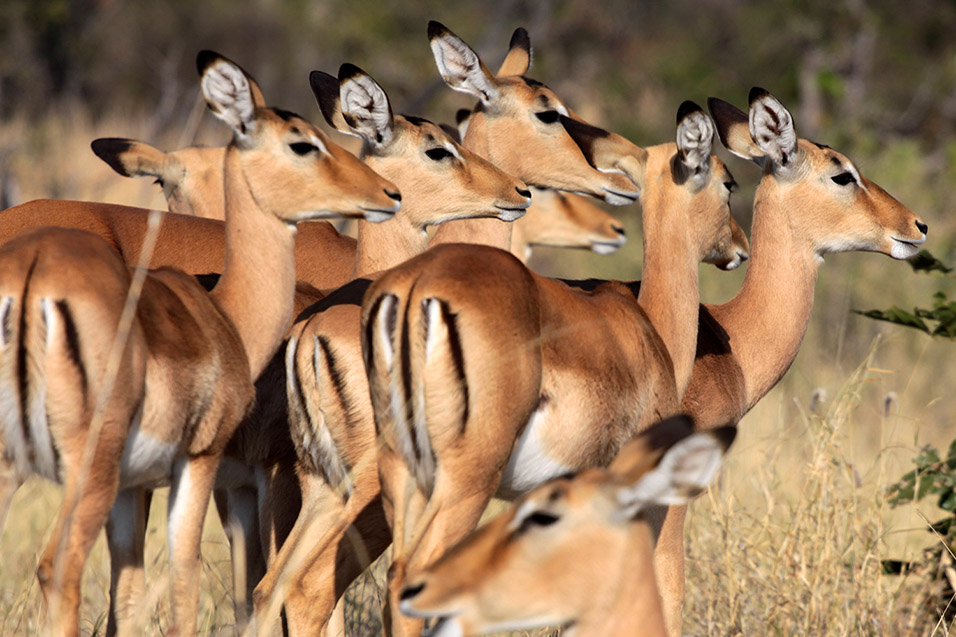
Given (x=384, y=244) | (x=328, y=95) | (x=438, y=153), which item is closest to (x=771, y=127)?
(x=438, y=153)

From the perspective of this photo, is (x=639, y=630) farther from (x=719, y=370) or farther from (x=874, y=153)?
(x=874, y=153)

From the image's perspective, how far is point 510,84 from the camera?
19.7 feet

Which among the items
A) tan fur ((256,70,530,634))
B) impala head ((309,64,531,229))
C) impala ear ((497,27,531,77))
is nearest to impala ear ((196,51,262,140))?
tan fur ((256,70,530,634))

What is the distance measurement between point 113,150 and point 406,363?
10.3ft

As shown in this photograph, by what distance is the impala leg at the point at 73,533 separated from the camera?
10.3ft

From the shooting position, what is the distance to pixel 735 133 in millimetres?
5293

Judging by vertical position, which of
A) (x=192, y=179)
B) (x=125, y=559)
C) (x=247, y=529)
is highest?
(x=192, y=179)

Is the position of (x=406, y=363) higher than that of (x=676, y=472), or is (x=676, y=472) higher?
(x=676, y=472)

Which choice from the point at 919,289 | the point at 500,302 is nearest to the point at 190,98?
the point at 919,289

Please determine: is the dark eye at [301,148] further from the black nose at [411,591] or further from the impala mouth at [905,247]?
the impala mouth at [905,247]

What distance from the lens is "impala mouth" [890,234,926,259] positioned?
497 cm

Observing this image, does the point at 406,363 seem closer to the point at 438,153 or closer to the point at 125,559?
the point at 125,559

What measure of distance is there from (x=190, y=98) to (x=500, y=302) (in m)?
12.7

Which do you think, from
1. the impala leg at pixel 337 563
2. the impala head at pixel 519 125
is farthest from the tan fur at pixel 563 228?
the impala leg at pixel 337 563
